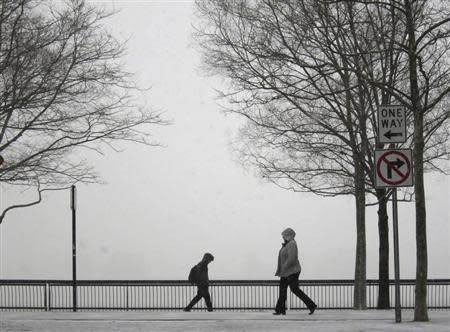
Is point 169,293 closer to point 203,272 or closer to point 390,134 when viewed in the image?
point 203,272

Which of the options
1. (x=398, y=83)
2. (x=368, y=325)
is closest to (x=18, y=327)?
(x=368, y=325)

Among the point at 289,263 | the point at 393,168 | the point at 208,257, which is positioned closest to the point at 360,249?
the point at 208,257

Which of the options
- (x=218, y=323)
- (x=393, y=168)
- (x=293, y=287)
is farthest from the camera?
(x=293, y=287)

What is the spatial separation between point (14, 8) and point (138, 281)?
11.5 m

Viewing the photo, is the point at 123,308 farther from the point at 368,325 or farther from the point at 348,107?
the point at 368,325

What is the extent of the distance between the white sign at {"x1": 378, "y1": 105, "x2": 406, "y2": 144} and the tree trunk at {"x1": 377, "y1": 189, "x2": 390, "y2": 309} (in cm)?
960

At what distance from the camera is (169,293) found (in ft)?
87.0

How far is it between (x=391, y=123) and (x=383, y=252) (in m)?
11.0

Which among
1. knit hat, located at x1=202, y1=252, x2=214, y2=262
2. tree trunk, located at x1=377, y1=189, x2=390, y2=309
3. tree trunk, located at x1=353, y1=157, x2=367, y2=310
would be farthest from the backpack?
tree trunk, located at x1=377, y1=189, x2=390, y2=309

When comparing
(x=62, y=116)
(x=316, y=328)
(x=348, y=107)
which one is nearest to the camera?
(x=316, y=328)

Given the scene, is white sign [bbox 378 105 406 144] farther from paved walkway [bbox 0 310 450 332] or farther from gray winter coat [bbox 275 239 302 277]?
gray winter coat [bbox 275 239 302 277]

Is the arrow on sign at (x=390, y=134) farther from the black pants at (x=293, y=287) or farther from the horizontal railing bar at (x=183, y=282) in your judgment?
the horizontal railing bar at (x=183, y=282)

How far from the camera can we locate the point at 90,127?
19.9 meters

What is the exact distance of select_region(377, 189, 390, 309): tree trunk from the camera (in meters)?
23.5
